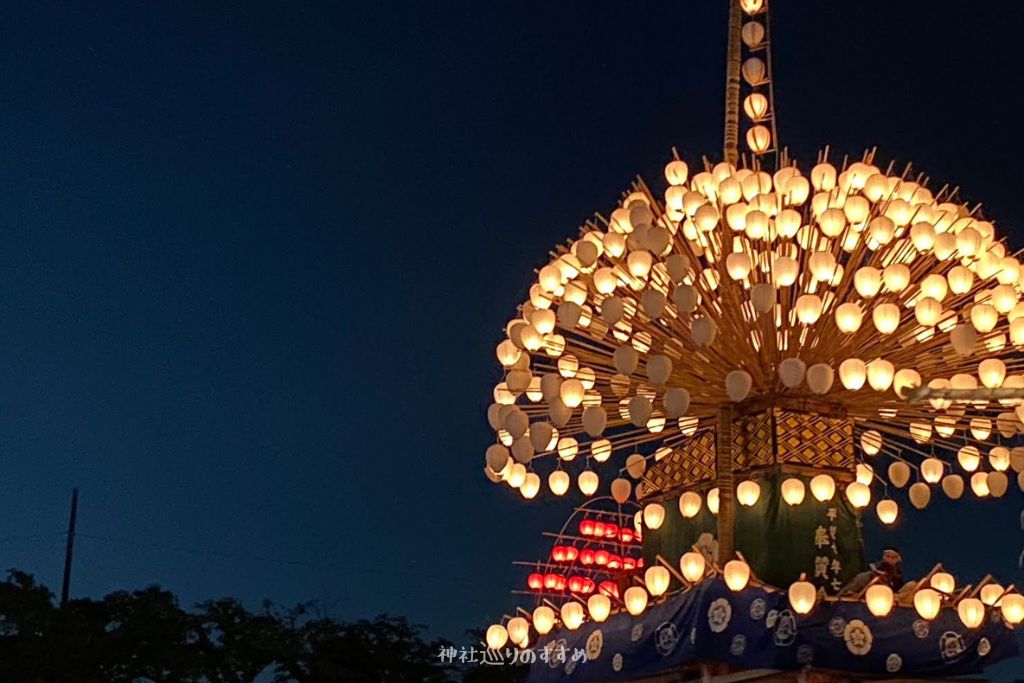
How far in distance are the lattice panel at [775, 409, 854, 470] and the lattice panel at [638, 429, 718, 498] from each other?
0.60 m

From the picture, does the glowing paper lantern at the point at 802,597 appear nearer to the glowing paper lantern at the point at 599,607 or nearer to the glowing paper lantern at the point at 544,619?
the glowing paper lantern at the point at 599,607

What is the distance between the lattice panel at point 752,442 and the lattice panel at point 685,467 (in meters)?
0.22

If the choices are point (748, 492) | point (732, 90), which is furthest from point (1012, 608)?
point (732, 90)

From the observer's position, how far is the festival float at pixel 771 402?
9.19 m

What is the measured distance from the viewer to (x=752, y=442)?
1018 cm

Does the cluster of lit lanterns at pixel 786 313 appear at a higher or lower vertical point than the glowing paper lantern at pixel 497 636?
higher

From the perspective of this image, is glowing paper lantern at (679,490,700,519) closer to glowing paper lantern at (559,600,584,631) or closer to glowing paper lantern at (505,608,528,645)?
glowing paper lantern at (559,600,584,631)

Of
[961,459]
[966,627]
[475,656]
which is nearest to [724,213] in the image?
[961,459]

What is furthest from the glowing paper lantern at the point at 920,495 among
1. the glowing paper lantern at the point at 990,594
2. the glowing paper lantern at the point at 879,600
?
the glowing paper lantern at the point at 879,600

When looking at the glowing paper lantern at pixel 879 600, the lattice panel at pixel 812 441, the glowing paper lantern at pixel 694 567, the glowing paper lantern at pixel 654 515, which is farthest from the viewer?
the glowing paper lantern at pixel 654 515

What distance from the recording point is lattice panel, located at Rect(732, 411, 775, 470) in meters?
10.0

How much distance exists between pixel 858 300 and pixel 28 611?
13.3m

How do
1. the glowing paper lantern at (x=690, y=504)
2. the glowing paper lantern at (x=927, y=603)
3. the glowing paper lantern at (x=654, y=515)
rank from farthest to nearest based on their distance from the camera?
the glowing paper lantern at (x=654, y=515), the glowing paper lantern at (x=690, y=504), the glowing paper lantern at (x=927, y=603)

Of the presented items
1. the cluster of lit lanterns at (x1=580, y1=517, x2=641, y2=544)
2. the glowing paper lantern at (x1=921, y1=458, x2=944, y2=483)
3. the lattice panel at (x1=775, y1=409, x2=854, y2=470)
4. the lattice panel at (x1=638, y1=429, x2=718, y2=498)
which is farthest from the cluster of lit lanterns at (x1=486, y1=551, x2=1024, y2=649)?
the cluster of lit lanterns at (x1=580, y1=517, x2=641, y2=544)
